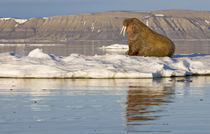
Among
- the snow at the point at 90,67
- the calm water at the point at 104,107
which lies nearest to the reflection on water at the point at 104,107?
the calm water at the point at 104,107

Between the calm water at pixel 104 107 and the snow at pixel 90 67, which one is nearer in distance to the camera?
the calm water at pixel 104 107

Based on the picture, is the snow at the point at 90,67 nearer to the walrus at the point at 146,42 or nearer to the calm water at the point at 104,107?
the calm water at the point at 104,107

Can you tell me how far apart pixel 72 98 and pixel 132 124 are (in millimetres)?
3811

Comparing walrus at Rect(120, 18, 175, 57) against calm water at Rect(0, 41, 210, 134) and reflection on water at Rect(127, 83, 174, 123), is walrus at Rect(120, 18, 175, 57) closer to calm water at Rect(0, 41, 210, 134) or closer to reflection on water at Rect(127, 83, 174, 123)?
calm water at Rect(0, 41, 210, 134)

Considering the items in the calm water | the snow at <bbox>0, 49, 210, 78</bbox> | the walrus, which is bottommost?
the calm water

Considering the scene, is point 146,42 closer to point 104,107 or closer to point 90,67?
point 90,67

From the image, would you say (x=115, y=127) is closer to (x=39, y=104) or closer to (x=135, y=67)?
(x=39, y=104)

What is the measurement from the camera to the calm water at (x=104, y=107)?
8.22m

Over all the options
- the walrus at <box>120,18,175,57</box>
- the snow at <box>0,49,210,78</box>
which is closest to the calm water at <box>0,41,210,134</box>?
the snow at <box>0,49,210,78</box>

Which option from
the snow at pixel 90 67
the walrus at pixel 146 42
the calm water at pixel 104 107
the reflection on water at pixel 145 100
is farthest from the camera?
the walrus at pixel 146 42

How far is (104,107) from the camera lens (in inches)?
414

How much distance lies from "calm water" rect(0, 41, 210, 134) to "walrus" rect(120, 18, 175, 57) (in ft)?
18.4

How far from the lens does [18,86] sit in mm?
14891

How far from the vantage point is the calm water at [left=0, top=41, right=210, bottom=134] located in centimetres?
822
